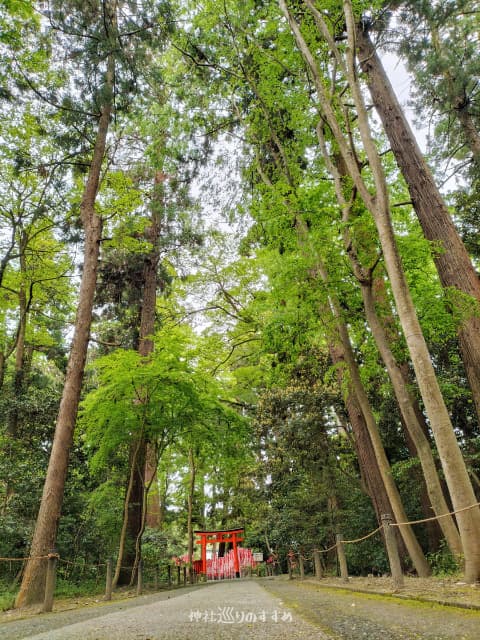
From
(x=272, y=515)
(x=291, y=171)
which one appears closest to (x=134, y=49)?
(x=291, y=171)

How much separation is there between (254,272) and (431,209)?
23.3ft

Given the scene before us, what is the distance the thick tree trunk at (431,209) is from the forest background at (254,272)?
0.04 meters

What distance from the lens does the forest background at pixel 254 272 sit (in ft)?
23.1

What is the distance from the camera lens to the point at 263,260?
837cm

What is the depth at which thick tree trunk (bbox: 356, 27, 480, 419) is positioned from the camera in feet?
21.9

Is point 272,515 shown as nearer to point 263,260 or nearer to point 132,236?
point 263,260

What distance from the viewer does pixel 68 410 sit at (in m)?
8.23

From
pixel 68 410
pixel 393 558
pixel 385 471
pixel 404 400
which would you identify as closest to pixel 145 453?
pixel 68 410

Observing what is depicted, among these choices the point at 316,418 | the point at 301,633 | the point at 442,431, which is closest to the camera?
the point at 301,633

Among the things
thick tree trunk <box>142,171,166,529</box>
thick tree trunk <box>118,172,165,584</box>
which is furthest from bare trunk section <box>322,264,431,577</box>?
thick tree trunk <box>142,171,166,529</box>

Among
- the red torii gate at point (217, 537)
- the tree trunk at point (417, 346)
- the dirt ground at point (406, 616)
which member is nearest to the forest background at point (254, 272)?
the tree trunk at point (417, 346)

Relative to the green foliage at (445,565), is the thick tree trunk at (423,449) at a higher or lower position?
higher

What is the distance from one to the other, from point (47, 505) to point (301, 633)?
6728 millimetres

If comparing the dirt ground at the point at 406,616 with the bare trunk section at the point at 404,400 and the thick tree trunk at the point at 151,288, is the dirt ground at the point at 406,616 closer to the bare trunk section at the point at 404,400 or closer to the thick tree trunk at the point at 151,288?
the bare trunk section at the point at 404,400
